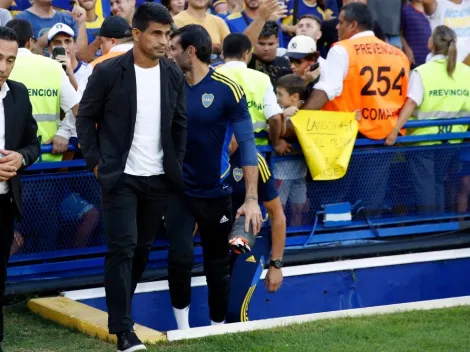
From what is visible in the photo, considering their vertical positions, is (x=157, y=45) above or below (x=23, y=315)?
above

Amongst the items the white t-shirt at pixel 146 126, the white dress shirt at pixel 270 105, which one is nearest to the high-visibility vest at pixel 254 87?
the white dress shirt at pixel 270 105

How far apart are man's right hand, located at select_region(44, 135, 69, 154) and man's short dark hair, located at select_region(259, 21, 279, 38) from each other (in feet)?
9.48

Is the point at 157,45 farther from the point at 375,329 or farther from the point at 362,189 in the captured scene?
the point at 362,189

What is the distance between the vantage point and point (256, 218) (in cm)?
693

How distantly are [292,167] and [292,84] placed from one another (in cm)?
78

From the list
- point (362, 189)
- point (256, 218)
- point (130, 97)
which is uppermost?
point (130, 97)

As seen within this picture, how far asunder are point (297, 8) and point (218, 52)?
1.69 meters

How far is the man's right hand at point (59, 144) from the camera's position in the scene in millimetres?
7949

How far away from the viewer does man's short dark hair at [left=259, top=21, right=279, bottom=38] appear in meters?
10.2

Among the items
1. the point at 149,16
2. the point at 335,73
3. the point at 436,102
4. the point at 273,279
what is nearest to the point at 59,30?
the point at 335,73

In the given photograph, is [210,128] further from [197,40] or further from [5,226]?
[5,226]

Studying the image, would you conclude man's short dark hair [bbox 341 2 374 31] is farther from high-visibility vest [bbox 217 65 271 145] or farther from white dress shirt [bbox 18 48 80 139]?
white dress shirt [bbox 18 48 80 139]

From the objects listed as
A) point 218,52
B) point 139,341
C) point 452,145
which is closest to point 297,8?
point 218,52

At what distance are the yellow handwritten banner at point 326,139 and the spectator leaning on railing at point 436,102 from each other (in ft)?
2.20
